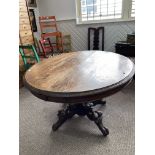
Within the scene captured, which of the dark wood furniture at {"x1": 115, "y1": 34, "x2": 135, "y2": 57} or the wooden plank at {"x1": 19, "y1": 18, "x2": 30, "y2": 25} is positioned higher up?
the wooden plank at {"x1": 19, "y1": 18, "x2": 30, "y2": 25}

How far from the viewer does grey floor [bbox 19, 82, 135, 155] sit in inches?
54.8

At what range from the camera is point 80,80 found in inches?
44.3

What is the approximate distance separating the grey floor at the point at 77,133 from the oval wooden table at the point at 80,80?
11 centimetres

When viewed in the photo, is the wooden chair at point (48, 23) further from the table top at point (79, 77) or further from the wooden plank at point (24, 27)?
the table top at point (79, 77)

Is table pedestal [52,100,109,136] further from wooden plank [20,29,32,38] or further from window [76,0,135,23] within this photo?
window [76,0,135,23]

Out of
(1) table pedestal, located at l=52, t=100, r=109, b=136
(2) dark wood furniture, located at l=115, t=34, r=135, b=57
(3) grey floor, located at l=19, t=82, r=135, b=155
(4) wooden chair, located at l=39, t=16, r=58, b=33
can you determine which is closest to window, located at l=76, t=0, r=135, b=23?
(4) wooden chair, located at l=39, t=16, r=58, b=33

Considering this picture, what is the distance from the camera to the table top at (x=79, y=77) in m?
1.00

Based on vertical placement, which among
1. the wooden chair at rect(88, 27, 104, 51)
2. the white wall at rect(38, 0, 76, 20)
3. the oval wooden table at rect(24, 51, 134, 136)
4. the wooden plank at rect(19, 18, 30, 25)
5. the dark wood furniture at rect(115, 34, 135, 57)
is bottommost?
the oval wooden table at rect(24, 51, 134, 136)

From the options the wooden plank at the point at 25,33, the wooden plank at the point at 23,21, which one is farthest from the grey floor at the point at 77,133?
the wooden plank at the point at 23,21

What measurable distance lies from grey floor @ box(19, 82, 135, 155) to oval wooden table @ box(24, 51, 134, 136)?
111mm

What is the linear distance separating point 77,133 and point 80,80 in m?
0.74

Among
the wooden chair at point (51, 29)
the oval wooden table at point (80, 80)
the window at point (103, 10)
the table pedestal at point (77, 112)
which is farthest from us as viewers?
the wooden chair at point (51, 29)

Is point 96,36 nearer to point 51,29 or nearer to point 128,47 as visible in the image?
point 128,47
